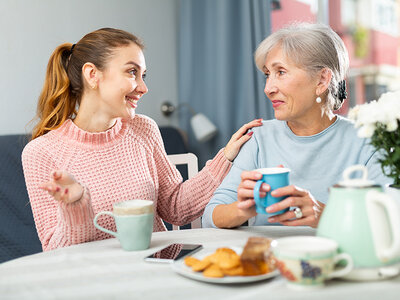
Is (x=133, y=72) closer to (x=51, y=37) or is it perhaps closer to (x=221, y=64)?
(x=51, y=37)

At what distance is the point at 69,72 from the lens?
1.71 meters

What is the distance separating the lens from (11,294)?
2.69 feet

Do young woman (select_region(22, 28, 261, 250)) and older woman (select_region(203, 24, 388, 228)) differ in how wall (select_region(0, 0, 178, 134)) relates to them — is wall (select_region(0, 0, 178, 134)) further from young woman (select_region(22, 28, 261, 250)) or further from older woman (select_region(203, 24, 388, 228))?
older woman (select_region(203, 24, 388, 228))

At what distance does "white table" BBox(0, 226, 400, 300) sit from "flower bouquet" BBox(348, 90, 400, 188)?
0.92 feet

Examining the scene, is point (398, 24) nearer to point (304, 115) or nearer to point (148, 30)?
point (148, 30)

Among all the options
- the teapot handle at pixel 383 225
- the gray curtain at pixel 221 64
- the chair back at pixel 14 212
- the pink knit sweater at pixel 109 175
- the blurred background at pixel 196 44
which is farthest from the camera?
the gray curtain at pixel 221 64

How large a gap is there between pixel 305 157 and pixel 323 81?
0.89ft

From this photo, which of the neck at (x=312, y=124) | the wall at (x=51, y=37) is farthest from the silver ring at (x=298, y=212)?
the wall at (x=51, y=37)

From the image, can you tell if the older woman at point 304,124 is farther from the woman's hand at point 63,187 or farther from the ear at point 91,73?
the ear at point 91,73

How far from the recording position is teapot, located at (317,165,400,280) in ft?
2.51

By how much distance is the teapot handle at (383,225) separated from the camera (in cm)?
76

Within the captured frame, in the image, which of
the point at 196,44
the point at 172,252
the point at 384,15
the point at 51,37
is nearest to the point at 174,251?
the point at 172,252

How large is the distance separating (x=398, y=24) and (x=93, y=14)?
2.96 meters

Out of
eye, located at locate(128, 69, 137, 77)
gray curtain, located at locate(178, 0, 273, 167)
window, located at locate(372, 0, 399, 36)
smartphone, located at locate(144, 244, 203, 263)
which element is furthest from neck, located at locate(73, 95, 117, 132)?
window, located at locate(372, 0, 399, 36)
